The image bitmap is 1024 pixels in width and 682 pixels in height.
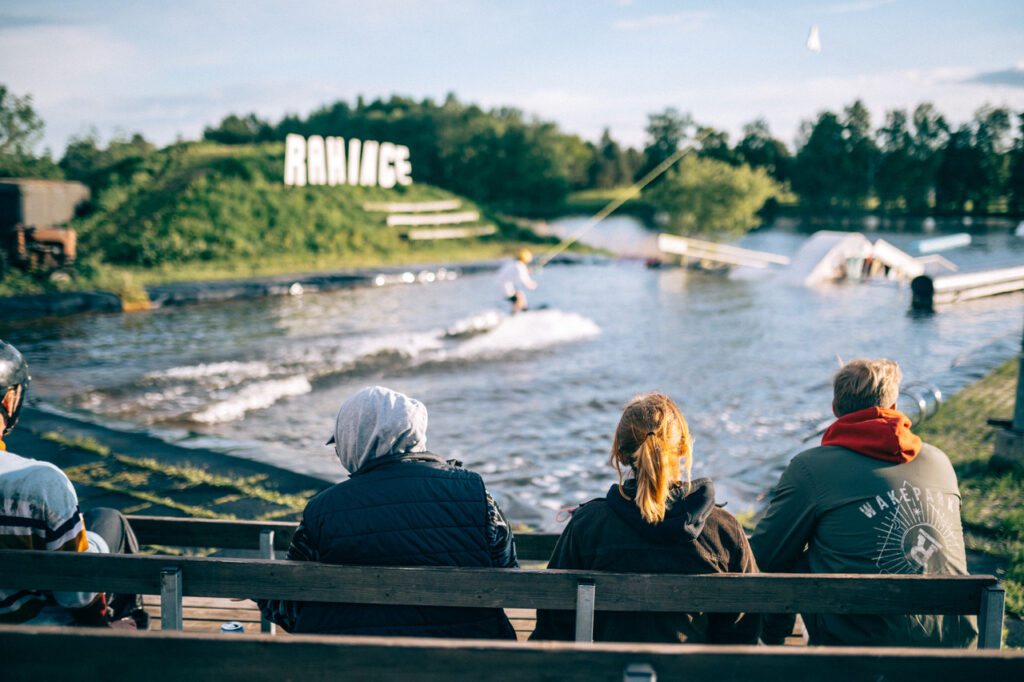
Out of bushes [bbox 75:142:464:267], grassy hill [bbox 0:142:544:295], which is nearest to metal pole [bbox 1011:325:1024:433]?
grassy hill [bbox 0:142:544:295]

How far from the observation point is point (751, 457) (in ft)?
30.8

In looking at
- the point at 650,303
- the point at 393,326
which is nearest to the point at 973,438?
the point at 393,326

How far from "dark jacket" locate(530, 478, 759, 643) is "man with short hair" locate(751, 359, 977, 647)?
0.55 m

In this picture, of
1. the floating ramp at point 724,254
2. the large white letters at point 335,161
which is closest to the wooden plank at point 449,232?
the large white letters at point 335,161

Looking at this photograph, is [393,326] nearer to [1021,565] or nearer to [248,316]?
[248,316]

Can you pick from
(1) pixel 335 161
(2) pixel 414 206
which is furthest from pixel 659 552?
(2) pixel 414 206

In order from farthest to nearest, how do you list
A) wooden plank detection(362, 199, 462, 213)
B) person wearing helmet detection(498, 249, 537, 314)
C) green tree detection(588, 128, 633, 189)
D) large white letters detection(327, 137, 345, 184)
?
green tree detection(588, 128, 633, 189) → wooden plank detection(362, 199, 462, 213) → large white letters detection(327, 137, 345, 184) → person wearing helmet detection(498, 249, 537, 314)

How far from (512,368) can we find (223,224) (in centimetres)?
2288

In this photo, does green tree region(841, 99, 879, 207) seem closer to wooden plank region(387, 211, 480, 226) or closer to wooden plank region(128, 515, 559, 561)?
wooden plank region(387, 211, 480, 226)

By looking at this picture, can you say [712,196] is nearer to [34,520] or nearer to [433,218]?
→ [433,218]

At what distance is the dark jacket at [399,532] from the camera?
Result: 2.72m

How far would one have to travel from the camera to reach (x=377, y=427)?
9.16 ft

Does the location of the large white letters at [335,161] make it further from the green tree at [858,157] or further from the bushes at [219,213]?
the green tree at [858,157]

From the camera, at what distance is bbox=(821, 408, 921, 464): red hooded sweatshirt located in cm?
318
